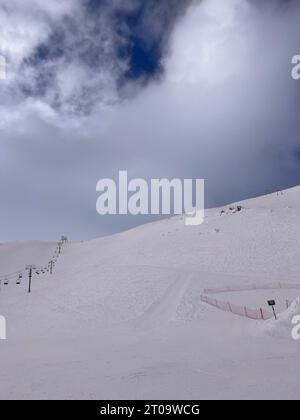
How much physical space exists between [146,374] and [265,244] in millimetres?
51752

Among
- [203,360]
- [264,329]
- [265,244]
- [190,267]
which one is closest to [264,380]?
[203,360]

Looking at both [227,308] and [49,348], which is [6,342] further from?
[227,308]

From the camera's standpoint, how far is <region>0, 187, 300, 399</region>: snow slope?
473 inches

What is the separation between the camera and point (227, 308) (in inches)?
1171

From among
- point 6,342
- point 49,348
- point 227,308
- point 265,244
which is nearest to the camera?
point 49,348

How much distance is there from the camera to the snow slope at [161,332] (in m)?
12.0

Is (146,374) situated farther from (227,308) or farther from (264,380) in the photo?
(227,308)

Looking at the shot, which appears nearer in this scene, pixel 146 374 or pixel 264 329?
pixel 146 374

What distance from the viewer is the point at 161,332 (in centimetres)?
2467
